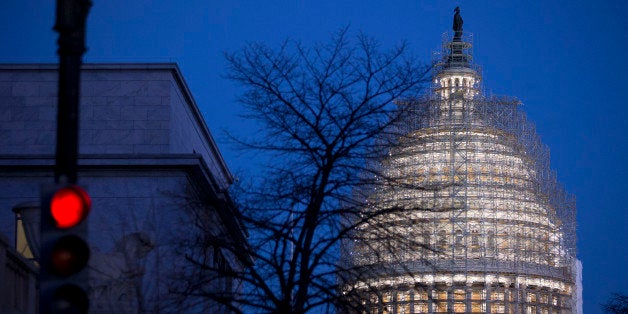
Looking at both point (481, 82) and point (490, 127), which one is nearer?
point (490, 127)

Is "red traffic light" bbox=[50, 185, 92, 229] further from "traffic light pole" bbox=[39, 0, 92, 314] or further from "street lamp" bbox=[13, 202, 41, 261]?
"street lamp" bbox=[13, 202, 41, 261]

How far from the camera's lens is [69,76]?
13.0 meters

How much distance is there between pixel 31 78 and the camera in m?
50.2

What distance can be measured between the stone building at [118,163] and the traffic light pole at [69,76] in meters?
22.2

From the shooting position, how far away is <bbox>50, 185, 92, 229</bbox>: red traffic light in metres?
12.5

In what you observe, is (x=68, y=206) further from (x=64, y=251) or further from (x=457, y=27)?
(x=457, y=27)

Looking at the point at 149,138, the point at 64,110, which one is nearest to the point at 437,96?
the point at 149,138

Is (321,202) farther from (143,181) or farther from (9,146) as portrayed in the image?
(9,146)

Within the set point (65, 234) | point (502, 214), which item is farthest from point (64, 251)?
point (502, 214)

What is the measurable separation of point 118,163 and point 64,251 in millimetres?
33863

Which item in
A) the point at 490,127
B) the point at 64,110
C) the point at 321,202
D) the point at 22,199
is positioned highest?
the point at 490,127

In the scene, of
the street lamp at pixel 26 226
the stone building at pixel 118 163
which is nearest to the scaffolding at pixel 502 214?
the stone building at pixel 118 163

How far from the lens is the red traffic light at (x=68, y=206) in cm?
1250

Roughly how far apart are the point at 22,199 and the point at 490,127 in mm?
97770
